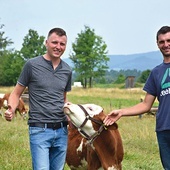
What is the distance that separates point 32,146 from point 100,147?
0.89 m

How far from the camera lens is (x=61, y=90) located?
15.4 feet

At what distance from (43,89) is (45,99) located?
4.5 inches

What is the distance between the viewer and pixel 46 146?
15.0 feet

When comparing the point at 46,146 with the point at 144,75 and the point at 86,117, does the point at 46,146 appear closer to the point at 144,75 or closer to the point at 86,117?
the point at 86,117

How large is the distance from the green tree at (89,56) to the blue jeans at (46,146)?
4342 centimetres

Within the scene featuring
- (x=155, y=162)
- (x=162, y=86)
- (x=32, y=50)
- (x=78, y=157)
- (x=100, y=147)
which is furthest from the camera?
(x=32, y=50)

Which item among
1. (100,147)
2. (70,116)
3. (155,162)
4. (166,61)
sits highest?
(166,61)

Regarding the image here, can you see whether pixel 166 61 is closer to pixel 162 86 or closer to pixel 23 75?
pixel 162 86

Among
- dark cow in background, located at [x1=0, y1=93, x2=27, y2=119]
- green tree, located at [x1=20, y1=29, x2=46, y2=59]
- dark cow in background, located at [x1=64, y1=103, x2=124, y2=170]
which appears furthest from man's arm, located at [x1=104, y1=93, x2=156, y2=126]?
green tree, located at [x1=20, y1=29, x2=46, y2=59]

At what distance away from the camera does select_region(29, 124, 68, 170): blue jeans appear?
4527 millimetres

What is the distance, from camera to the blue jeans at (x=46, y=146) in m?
4.53

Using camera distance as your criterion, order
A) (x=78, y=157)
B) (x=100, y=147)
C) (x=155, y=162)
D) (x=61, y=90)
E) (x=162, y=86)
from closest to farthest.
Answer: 1. (x=162, y=86)
2. (x=61, y=90)
3. (x=100, y=147)
4. (x=78, y=157)
5. (x=155, y=162)

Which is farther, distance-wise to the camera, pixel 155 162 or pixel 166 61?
pixel 155 162

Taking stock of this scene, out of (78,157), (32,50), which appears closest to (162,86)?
(78,157)
